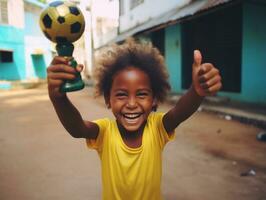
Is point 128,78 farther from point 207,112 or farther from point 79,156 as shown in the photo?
point 207,112

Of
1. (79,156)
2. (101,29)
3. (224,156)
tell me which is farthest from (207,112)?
(101,29)

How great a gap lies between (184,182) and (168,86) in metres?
1.89

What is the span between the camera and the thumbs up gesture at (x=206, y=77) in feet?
4.11

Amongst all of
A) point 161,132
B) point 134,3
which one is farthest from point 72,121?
point 134,3

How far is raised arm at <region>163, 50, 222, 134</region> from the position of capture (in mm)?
1255

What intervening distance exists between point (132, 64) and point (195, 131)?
15.0 feet

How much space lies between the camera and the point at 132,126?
1602 mm

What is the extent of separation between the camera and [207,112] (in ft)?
26.9

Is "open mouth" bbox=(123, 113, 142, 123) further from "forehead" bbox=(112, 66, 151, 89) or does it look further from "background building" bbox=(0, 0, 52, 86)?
"background building" bbox=(0, 0, 52, 86)

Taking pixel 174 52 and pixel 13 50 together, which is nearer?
pixel 174 52

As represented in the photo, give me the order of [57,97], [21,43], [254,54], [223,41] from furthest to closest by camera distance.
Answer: [21,43], [223,41], [254,54], [57,97]

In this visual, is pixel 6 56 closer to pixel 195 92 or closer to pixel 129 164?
pixel 129 164

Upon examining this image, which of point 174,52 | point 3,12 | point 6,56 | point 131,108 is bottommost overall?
point 131,108

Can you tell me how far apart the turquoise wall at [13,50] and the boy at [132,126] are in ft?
66.4
